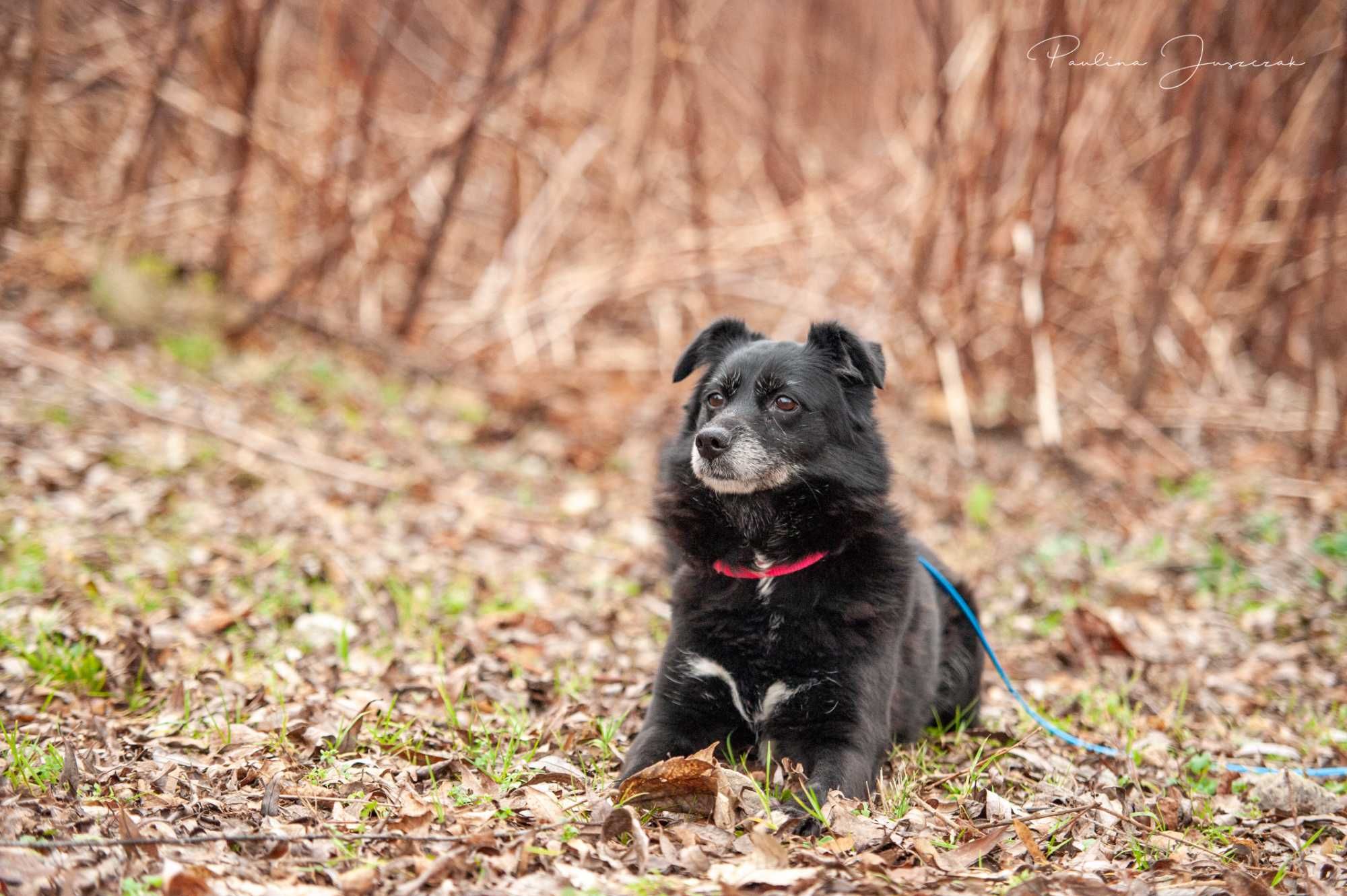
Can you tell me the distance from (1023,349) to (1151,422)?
4.43 feet

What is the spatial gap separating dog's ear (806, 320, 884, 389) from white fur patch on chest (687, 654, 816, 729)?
1.16m

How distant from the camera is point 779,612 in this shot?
11.5 feet

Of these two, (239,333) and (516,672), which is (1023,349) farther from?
(239,333)

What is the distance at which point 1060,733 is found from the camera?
3.97m

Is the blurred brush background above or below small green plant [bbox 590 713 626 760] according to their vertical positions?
above

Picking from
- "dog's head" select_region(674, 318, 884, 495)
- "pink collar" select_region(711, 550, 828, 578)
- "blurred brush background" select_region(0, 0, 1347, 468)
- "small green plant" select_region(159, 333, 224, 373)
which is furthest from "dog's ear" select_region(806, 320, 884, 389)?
"small green plant" select_region(159, 333, 224, 373)

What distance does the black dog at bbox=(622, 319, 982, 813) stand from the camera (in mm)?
3369

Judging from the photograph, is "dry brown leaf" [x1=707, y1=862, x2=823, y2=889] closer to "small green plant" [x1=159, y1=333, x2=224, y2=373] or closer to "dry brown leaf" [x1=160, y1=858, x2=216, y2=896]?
"dry brown leaf" [x1=160, y1=858, x2=216, y2=896]

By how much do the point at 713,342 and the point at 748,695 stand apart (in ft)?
4.87

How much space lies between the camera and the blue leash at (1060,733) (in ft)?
12.2

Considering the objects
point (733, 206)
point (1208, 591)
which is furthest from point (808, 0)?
point (1208, 591)

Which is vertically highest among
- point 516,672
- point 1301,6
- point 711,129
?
point 1301,6

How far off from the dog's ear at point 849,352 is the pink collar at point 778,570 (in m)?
0.67

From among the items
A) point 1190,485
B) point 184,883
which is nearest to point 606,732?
point 184,883
